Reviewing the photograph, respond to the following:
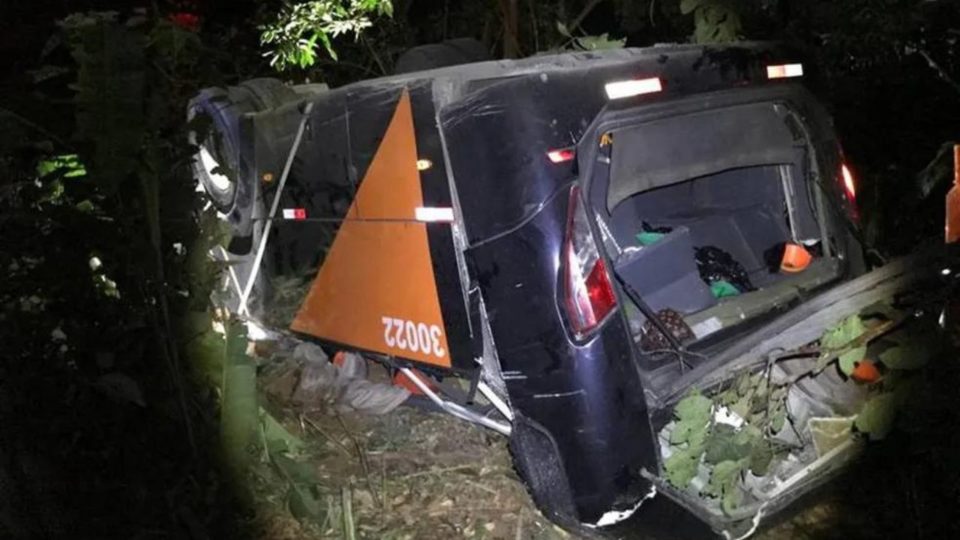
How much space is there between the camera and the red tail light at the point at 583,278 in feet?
9.73

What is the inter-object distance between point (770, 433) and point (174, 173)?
8.14ft

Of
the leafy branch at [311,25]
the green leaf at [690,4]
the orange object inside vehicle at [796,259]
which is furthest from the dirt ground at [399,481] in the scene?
the leafy branch at [311,25]

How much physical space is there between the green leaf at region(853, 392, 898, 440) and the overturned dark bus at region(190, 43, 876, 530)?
0.33 metres

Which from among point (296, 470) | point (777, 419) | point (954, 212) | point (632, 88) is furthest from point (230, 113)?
point (954, 212)

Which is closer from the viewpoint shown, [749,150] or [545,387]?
[545,387]

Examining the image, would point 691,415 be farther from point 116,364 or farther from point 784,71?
point 116,364

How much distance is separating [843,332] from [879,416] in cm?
30

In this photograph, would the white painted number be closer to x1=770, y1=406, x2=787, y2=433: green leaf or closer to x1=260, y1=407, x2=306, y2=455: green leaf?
x1=260, y1=407, x2=306, y2=455: green leaf

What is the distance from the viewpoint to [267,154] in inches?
185

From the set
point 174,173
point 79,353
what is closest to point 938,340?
point 174,173

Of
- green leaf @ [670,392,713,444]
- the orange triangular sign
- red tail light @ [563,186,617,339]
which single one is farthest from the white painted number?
green leaf @ [670,392,713,444]

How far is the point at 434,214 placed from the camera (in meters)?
3.38

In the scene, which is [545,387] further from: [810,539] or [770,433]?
[810,539]

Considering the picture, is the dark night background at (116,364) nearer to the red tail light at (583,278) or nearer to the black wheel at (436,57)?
the red tail light at (583,278)
